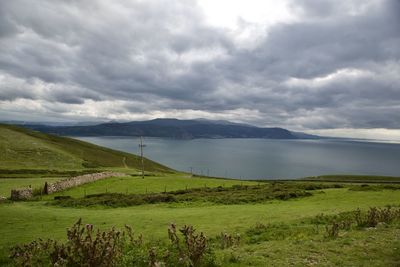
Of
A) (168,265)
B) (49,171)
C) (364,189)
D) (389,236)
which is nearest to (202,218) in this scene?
(389,236)

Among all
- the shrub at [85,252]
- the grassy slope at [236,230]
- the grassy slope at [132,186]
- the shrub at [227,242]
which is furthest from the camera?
the grassy slope at [132,186]

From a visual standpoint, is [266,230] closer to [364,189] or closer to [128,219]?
[128,219]

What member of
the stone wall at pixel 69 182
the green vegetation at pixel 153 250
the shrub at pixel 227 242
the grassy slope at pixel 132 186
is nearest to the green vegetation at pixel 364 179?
the grassy slope at pixel 132 186

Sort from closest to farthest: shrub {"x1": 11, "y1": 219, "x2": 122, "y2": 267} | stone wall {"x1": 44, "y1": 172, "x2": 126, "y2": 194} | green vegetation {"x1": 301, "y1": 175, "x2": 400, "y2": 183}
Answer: shrub {"x1": 11, "y1": 219, "x2": 122, "y2": 267}
stone wall {"x1": 44, "y1": 172, "x2": 126, "y2": 194}
green vegetation {"x1": 301, "y1": 175, "x2": 400, "y2": 183}

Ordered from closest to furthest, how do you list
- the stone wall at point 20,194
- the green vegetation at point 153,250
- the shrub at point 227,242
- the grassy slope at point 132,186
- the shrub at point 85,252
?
the shrub at point 85,252 → the green vegetation at point 153,250 → the shrub at point 227,242 → the stone wall at point 20,194 → the grassy slope at point 132,186

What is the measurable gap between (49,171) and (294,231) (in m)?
90.5

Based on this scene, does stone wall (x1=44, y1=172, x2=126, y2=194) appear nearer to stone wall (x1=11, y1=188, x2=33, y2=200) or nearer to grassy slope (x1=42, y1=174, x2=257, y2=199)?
grassy slope (x1=42, y1=174, x2=257, y2=199)

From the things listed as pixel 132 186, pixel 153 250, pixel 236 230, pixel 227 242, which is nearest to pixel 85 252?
pixel 153 250

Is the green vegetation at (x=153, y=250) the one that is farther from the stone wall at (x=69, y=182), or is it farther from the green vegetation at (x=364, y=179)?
the green vegetation at (x=364, y=179)

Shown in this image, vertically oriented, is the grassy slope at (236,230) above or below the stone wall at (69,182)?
above

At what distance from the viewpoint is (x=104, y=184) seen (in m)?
64.0

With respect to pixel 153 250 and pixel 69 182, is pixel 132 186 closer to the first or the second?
pixel 69 182

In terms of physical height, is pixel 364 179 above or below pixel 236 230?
below

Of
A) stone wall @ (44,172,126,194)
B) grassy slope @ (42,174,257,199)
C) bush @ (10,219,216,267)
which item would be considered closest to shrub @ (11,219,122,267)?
bush @ (10,219,216,267)
